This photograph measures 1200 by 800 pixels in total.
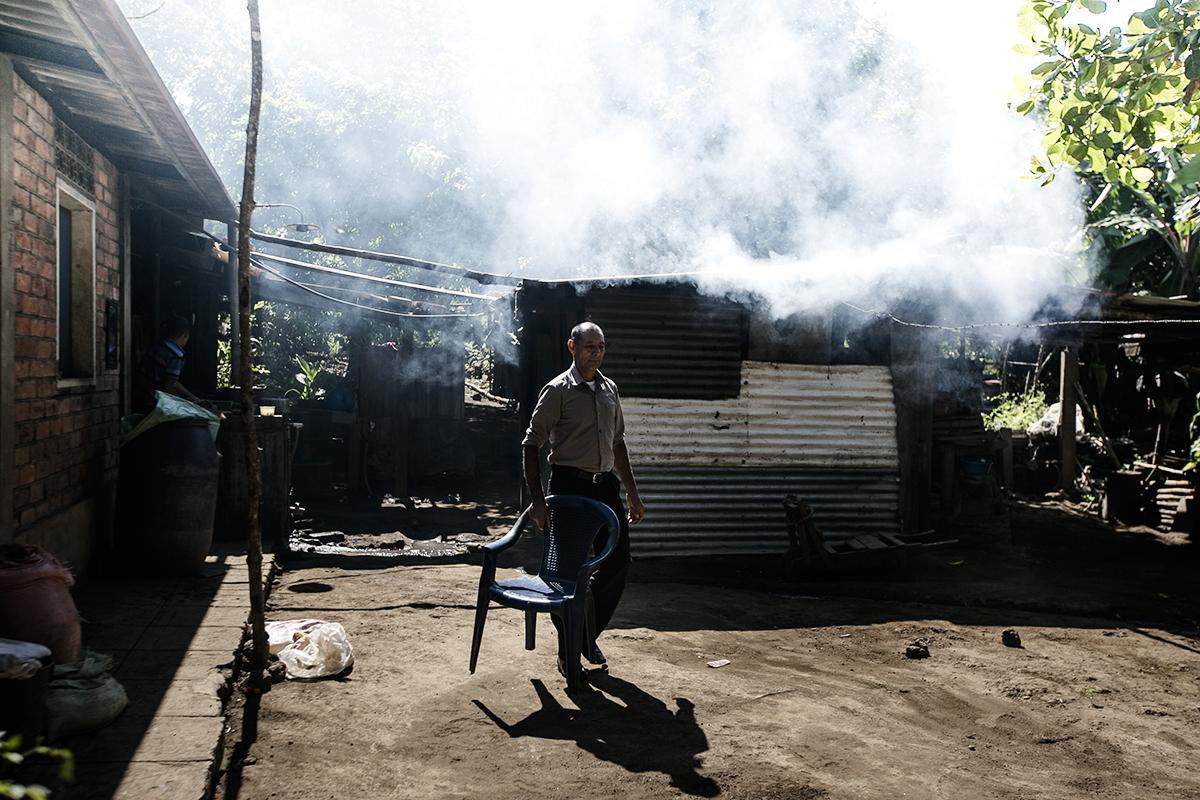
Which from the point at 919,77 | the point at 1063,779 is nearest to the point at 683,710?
the point at 1063,779

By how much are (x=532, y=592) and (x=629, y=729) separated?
3.21ft

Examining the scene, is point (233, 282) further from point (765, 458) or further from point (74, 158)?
point (765, 458)

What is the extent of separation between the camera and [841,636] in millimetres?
6699

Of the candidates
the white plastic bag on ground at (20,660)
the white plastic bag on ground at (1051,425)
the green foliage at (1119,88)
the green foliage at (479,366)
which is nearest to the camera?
the white plastic bag on ground at (20,660)

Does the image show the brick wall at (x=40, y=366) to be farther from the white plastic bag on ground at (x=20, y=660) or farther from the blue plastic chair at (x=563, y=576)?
the blue plastic chair at (x=563, y=576)

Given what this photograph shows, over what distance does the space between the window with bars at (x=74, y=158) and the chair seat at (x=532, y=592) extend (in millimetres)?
4064

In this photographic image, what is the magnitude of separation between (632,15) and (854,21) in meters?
5.01

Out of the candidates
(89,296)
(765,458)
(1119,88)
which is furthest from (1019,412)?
(89,296)

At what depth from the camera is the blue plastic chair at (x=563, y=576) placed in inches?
195

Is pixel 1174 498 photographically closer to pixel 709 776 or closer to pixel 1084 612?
pixel 1084 612

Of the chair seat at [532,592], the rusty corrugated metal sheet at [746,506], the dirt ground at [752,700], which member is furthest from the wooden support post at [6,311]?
the rusty corrugated metal sheet at [746,506]

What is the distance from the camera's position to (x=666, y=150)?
66.8 ft

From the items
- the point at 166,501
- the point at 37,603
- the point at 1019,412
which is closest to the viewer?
the point at 37,603

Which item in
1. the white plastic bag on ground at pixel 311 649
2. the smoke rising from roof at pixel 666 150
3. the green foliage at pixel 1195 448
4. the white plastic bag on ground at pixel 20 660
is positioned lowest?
the white plastic bag on ground at pixel 311 649
